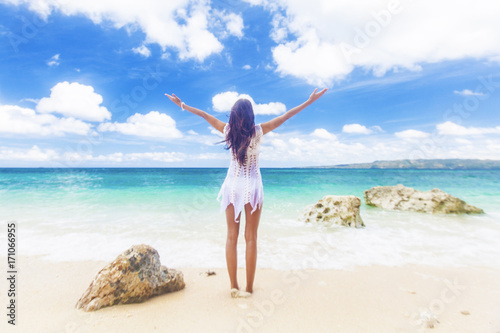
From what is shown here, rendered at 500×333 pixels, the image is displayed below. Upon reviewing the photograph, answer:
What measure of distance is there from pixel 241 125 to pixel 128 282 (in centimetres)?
219

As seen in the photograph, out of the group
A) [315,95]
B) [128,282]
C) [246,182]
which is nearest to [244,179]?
[246,182]

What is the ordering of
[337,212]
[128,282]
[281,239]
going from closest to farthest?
[128,282], [281,239], [337,212]

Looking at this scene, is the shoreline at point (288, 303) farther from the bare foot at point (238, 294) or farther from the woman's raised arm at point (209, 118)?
the woman's raised arm at point (209, 118)

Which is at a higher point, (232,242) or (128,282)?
(232,242)

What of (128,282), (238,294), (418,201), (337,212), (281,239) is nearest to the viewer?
(128,282)

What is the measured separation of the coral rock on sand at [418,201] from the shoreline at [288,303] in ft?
19.2

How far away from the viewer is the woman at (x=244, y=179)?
10.1ft

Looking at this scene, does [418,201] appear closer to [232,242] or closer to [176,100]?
[232,242]

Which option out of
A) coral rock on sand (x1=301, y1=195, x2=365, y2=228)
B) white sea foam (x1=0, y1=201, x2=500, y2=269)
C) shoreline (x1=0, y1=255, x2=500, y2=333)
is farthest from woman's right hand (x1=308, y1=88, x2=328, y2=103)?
coral rock on sand (x1=301, y1=195, x2=365, y2=228)

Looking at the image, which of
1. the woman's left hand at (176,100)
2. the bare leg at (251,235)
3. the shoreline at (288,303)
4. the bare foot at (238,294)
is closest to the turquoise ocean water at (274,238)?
the shoreline at (288,303)

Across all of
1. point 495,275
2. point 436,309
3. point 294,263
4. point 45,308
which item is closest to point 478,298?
point 436,309

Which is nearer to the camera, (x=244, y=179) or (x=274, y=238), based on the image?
(x=244, y=179)

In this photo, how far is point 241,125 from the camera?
304 centimetres

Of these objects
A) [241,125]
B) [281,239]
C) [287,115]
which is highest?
[287,115]
